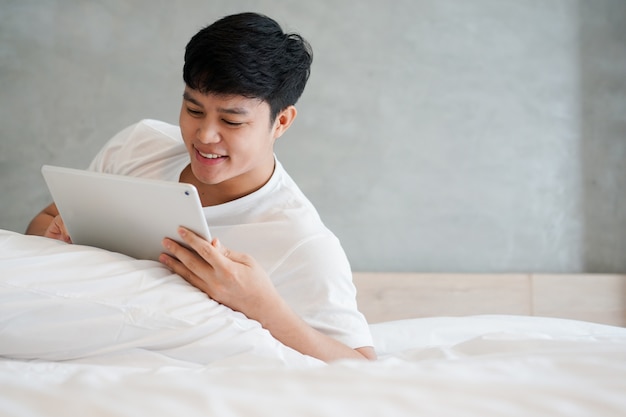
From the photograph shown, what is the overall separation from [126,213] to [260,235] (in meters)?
0.35

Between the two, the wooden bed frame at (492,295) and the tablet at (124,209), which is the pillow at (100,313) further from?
the wooden bed frame at (492,295)

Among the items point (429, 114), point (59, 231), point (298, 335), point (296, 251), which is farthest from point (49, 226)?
point (429, 114)

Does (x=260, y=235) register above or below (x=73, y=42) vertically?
below

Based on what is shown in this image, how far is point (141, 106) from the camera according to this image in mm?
2607

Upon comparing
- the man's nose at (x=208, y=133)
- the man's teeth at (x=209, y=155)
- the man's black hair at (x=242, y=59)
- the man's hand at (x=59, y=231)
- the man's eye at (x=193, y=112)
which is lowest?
the man's hand at (x=59, y=231)

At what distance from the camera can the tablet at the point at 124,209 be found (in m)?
1.20

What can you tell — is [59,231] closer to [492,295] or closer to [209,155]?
[209,155]

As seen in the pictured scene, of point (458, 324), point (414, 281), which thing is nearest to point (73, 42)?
point (414, 281)

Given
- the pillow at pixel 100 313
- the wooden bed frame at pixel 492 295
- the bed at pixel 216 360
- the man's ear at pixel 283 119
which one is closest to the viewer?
the bed at pixel 216 360

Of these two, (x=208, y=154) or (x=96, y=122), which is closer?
(x=208, y=154)

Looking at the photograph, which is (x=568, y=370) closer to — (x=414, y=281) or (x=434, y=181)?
(x=414, y=281)

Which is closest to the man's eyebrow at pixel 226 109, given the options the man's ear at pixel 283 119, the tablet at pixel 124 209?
the man's ear at pixel 283 119

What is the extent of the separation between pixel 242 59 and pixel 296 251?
16.4 inches

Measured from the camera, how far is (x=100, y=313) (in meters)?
1.08
